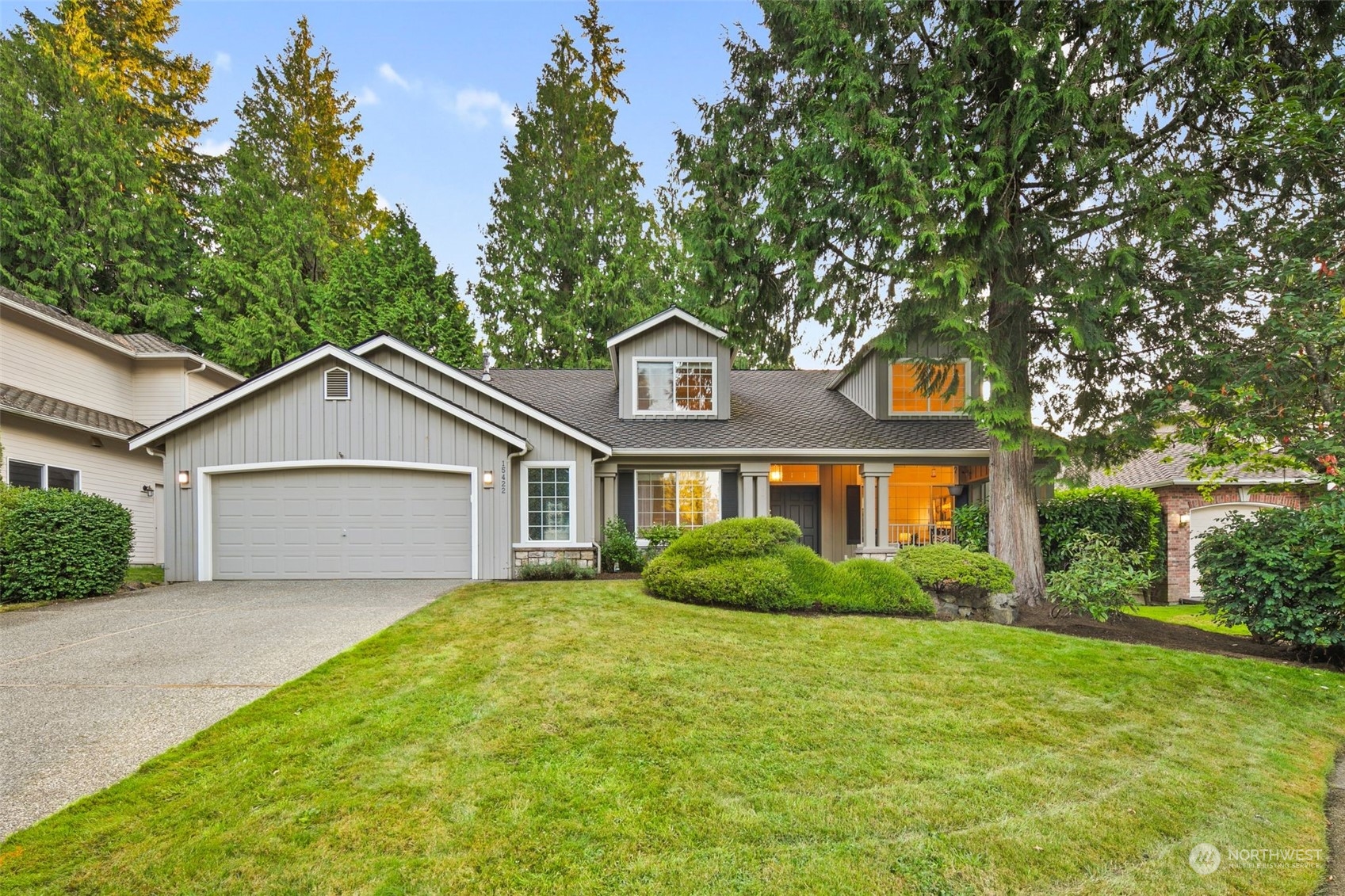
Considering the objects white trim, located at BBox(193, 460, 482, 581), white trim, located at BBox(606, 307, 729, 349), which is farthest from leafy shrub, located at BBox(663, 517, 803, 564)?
white trim, located at BBox(606, 307, 729, 349)

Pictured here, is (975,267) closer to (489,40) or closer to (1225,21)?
(1225,21)

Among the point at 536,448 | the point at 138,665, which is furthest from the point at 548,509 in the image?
the point at 138,665

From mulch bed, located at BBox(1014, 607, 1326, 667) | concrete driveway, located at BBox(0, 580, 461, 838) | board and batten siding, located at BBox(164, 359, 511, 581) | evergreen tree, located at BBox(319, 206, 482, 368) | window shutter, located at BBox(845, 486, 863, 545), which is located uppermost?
evergreen tree, located at BBox(319, 206, 482, 368)

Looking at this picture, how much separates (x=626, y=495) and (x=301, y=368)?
6411 mm

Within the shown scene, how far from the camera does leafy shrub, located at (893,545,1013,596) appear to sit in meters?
8.11

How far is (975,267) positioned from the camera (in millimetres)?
8203

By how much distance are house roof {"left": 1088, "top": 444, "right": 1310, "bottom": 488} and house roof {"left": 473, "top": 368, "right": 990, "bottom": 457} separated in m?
3.15

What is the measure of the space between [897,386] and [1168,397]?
19.6ft

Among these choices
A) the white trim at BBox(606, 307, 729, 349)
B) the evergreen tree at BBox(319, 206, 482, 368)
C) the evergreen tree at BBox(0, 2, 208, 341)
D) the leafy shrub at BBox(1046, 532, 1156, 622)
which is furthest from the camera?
the evergreen tree at BBox(319, 206, 482, 368)

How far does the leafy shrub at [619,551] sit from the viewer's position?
38.1 ft

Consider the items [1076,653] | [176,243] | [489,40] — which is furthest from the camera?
[176,243]

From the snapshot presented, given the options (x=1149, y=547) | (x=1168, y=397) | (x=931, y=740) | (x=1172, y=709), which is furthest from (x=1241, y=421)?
(x=931, y=740)

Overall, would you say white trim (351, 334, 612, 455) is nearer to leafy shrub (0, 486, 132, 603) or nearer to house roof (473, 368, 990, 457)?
house roof (473, 368, 990, 457)

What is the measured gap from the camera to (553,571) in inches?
413
